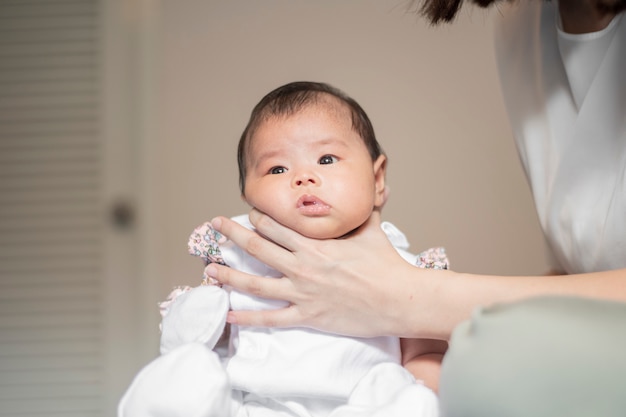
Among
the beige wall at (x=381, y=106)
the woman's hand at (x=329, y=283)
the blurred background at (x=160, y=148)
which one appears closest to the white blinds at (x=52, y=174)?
the blurred background at (x=160, y=148)

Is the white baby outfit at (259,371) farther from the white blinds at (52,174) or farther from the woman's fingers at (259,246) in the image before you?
the white blinds at (52,174)

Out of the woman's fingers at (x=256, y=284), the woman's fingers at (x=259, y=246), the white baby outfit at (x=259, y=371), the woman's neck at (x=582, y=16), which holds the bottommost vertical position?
the white baby outfit at (x=259, y=371)

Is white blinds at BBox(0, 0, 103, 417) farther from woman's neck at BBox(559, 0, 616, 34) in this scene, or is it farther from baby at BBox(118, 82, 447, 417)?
woman's neck at BBox(559, 0, 616, 34)

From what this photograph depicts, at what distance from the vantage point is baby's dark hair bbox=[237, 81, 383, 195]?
3.55ft

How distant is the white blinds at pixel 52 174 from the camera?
263 centimetres

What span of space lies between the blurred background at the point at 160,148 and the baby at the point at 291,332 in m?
1.14

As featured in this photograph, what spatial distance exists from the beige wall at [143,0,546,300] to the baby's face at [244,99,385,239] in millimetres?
1182

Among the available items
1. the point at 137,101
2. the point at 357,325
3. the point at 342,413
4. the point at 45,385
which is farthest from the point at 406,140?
the point at 45,385

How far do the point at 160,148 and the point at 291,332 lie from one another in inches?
62.1

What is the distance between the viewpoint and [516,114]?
1391mm

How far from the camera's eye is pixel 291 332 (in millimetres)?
1005

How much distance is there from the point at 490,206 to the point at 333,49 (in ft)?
2.52

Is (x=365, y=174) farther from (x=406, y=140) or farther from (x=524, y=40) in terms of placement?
(x=406, y=140)

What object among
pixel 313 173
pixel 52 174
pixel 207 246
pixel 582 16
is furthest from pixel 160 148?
pixel 582 16
